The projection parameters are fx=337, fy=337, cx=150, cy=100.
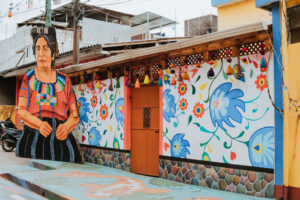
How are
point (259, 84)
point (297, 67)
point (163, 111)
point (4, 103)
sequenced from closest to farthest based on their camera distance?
point (297, 67)
point (259, 84)
point (163, 111)
point (4, 103)

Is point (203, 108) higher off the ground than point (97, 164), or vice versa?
point (203, 108)

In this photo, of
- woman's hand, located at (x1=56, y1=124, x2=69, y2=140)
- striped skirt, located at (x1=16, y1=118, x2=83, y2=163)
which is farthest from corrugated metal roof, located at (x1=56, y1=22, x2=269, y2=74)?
striped skirt, located at (x1=16, y1=118, x2=83, y2=163)

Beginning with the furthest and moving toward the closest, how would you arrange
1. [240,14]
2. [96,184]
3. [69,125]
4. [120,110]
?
[240,14] < [69,125] < [120,110] < [96,184]

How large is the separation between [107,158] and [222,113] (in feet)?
14.5

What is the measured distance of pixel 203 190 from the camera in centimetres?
679

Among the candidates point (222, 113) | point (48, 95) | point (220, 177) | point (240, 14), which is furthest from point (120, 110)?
point (240, 14)

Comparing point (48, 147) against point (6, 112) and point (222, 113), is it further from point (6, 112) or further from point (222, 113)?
point (6, 112)

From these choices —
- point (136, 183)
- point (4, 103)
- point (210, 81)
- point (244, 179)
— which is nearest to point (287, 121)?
point (244, 179)

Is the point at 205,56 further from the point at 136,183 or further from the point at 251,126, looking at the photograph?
the point at 136,183

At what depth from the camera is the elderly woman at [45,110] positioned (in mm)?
10359

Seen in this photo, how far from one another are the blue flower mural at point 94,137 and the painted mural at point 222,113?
299 cm

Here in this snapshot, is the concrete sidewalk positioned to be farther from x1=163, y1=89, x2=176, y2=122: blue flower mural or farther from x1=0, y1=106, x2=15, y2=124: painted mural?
x1=0, y1=106, x2=15, y2=124: painted mural

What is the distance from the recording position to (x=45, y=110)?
10.5m

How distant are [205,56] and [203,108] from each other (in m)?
1.11
